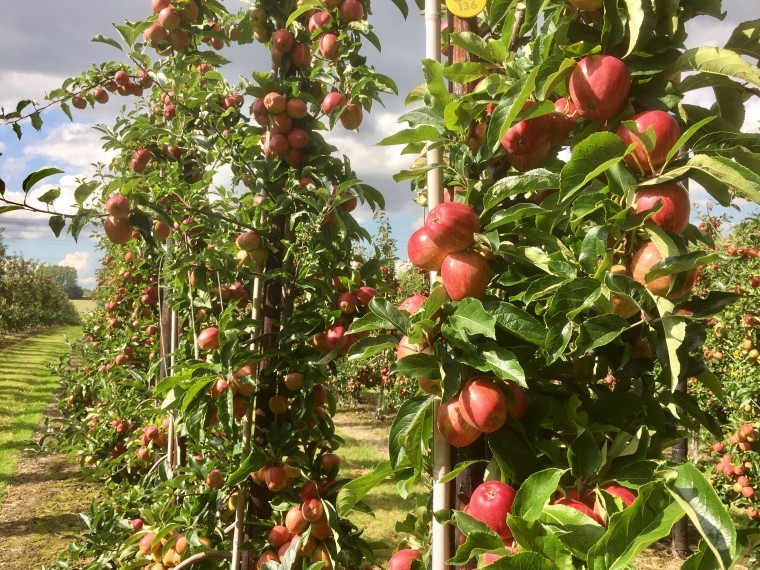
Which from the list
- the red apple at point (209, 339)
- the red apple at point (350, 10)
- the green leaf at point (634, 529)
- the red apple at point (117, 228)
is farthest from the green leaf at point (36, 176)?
the green leaf at point (634, 529)

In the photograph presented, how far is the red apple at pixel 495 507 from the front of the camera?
834mm

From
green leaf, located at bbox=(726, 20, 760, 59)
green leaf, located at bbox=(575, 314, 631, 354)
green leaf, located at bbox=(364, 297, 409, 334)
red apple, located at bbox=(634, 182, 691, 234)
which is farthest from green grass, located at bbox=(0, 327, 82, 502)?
green leaf, located at bbox=(726, 20, 760, 59)

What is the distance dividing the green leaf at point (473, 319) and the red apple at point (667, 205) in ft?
0.90

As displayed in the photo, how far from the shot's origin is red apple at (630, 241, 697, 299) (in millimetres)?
733

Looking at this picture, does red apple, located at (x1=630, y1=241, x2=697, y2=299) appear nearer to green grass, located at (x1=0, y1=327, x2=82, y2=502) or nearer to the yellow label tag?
the yellow label tag

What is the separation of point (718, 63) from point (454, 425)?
2.36 ft

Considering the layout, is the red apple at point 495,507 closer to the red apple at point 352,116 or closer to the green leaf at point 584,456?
the green leaf at point 584,456

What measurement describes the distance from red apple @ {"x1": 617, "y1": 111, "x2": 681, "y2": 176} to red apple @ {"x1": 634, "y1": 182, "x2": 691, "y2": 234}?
0.13ft

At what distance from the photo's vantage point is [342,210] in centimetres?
214

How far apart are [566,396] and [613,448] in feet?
0.58

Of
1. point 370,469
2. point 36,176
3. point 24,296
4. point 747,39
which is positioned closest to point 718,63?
point 747,39

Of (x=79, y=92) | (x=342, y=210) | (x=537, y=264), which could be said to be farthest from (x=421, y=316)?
(x=79, y=92)

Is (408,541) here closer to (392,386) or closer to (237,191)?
(237,191)

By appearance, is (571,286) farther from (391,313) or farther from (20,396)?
(20,396)
